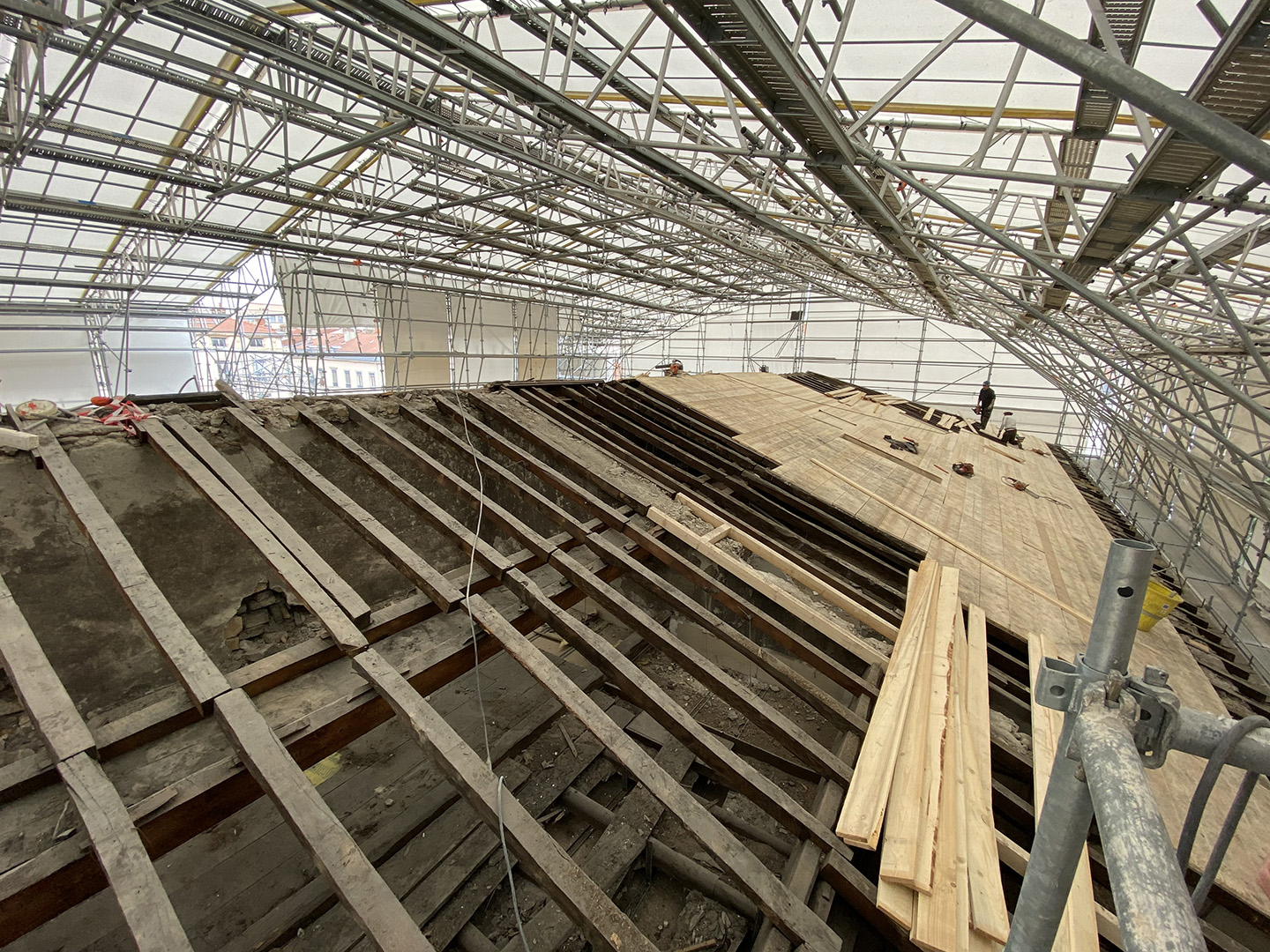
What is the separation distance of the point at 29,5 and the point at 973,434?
16.6 meters

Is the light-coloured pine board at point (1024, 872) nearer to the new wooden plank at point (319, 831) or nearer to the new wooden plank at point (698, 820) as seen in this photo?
the new wooden plank at point (698, 820)

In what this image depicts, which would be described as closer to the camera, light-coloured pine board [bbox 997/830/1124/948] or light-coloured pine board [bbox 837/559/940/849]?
light-coloured pine board [bbox 997/830/1124/948]

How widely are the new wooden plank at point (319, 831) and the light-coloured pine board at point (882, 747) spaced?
1606mm

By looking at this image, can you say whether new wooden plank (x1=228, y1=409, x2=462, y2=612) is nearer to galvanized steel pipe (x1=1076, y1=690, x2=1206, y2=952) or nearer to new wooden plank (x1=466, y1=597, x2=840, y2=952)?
new wooden plank (x1=466, y1=597, x2=840, y2=952)

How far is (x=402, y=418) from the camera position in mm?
5426

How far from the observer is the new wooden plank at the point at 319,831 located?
5.32 ft

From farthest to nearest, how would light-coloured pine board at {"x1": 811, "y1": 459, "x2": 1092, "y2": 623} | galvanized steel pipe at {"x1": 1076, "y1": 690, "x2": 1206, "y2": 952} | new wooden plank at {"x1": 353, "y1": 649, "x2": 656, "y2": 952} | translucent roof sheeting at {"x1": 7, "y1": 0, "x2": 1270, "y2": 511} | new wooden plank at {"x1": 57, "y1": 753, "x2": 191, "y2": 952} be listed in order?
light-coloured pine board at {"x1": 811, "y1": 459, "x2": 1092, "y2": 623} → translucent roof sheeting at {"x1": 7, "y1": 0, "x2": 1270, "y2": 511} → new wooden plank at {"x1": 353, "y1": 649, "x2": 656, "y2": 952} → new wooden plank at {"x1": 57, "y1": 753, "x2": 191, "y2": 952} → galvanized steel pipe at {"x1": 1076, "y1": 690, "x2": 1206, "y2": 952}

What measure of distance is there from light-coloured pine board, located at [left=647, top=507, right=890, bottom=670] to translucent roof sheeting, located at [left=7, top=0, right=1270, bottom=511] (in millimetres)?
2601

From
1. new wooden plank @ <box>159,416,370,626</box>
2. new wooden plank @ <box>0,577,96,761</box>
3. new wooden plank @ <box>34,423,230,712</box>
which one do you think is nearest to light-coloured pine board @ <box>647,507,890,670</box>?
new wooden plank @ <box>159,416,370,626</box>

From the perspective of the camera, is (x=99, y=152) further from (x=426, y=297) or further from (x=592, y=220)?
(x=426, y=297)

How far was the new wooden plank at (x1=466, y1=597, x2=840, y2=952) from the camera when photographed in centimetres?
194

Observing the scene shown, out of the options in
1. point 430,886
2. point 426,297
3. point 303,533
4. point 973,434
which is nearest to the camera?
point 430,886

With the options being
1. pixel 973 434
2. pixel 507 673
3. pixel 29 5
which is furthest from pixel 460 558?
pixel 973 434

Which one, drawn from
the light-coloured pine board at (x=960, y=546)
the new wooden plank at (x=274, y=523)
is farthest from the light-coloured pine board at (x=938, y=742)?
the new wooden plank at (x=274, y=523)
